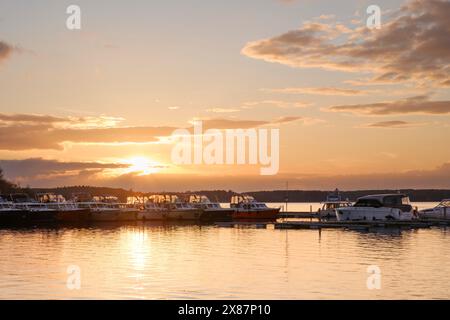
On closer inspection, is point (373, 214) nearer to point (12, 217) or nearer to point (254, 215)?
point (254, 215)

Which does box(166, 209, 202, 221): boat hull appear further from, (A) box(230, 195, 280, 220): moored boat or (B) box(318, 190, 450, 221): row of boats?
(B) box(318, 190, 450, 221): row of boats

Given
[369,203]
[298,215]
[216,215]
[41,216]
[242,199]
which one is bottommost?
[298,215]

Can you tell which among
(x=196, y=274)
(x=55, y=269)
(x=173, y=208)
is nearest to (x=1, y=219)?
(x=173, y=208)

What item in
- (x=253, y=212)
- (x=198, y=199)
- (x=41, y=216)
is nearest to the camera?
(x=41, y=216)

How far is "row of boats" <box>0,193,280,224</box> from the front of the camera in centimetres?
11038

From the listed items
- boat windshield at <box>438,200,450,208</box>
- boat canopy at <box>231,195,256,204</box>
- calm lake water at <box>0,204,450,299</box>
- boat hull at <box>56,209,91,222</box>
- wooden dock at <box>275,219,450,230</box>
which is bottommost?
calm lake water at <box>0,204,450,299</box>

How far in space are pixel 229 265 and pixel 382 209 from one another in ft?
160

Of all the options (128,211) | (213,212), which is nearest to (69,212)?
(128,211)

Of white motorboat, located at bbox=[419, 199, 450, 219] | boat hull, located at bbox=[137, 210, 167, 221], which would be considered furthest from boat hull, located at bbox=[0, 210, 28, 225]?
white motorboat, located at bbox=[419, 199, 450, 219]

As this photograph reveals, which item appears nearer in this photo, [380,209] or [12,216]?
[380,209]

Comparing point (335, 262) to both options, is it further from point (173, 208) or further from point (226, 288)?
point (173, 208)

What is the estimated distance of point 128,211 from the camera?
121500 millimetres

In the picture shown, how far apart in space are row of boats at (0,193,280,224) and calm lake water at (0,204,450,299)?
2695 centimetres

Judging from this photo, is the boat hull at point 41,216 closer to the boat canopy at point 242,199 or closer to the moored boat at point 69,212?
the moored boat at point 69,212
